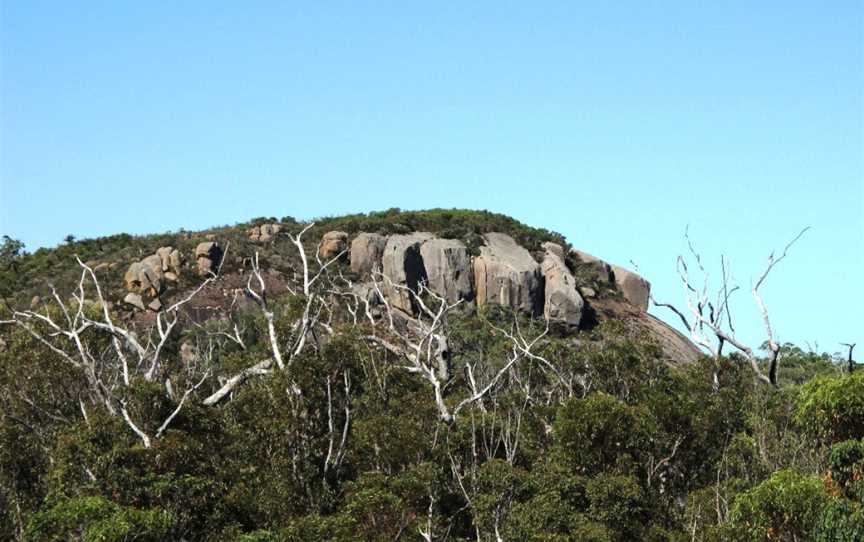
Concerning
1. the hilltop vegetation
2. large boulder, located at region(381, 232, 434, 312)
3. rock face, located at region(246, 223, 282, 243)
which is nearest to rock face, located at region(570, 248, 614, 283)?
large boulder, located at region(381, 232, 434, 312)

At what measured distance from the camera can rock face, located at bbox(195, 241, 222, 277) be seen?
285 ft

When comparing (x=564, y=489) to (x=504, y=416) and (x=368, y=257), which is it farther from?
(x=368, y=257)

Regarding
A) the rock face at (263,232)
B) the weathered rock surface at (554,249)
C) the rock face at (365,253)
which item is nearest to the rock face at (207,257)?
the rock face at (263,232)

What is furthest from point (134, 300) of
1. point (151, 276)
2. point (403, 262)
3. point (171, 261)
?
point (403, 262)

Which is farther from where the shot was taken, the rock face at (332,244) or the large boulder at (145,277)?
the rock face at (332,244)

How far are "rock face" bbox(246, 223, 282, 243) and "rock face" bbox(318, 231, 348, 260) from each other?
25.1 ft

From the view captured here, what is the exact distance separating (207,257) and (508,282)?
21.5m

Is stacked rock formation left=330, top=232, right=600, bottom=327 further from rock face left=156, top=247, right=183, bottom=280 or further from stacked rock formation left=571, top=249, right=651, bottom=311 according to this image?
rock face left=156, top=247, right=183, bottom=280

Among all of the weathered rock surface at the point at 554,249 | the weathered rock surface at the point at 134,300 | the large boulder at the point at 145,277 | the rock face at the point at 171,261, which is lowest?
the weathered rock surface at the point at 134,300

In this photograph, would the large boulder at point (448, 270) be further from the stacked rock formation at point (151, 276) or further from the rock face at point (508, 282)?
the stacked rock formation at point (151, 276)

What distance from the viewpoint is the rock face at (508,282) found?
279ft

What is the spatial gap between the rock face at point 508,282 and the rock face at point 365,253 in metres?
7.01

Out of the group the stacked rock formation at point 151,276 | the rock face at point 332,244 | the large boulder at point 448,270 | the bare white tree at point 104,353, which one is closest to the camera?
the bare white tree at point 104,353

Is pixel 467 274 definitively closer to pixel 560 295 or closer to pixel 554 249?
pixel 560 295
